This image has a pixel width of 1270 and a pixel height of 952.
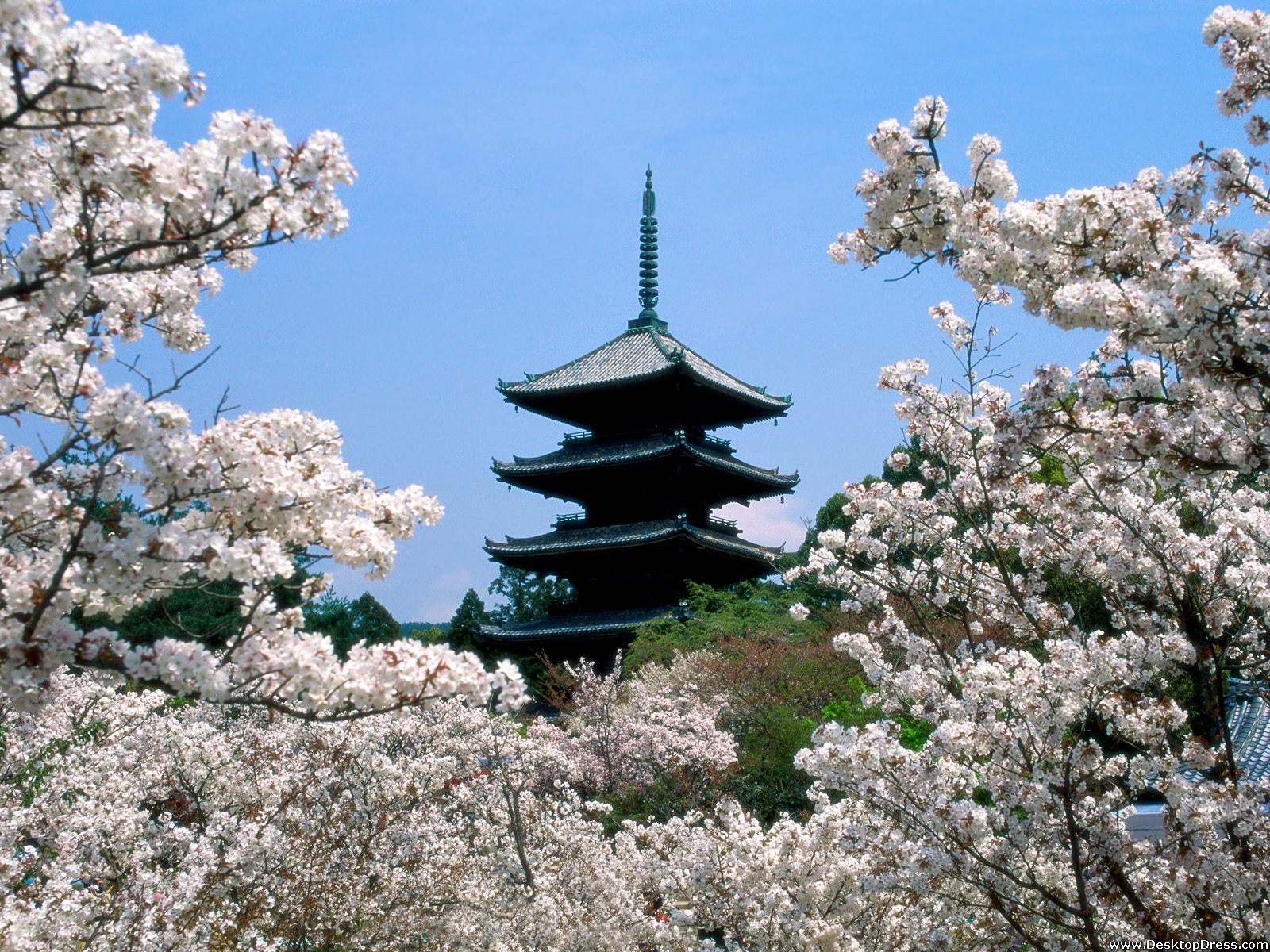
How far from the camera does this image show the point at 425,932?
8.31 metres

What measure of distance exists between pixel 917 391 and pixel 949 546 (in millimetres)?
1029

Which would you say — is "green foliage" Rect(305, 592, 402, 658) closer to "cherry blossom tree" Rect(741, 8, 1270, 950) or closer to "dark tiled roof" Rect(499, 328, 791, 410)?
"dark tiled roof" Rect(499, 328, 791, 410)

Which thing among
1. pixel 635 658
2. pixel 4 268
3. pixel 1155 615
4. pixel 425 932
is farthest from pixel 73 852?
pixel 635 658

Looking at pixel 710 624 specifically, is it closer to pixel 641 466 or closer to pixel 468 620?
pixel 641 466

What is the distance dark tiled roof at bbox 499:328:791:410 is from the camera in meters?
28.7

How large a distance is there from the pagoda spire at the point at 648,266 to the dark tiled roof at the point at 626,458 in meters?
4.44

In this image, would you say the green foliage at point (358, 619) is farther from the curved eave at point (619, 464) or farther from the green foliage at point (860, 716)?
the green foliage at point (860, 716)

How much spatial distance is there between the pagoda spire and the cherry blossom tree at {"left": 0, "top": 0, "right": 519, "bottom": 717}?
29.0 meters

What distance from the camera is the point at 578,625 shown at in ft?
91.6

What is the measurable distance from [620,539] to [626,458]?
81.0 inches

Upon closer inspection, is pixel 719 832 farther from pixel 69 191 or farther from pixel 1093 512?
pixel 69 191

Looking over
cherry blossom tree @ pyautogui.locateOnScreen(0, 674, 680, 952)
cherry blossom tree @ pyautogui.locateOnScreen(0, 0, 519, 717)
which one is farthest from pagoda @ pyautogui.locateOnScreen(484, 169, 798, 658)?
cherry blossom tree @ pyautogui.locateOnScreen(0, 0, 519, 717)

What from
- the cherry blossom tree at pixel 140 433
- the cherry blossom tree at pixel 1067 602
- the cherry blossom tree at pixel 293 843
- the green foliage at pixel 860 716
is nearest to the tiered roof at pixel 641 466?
the green foliage at pixel 860 716

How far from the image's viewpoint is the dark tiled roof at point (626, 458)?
A: 91.0ft
